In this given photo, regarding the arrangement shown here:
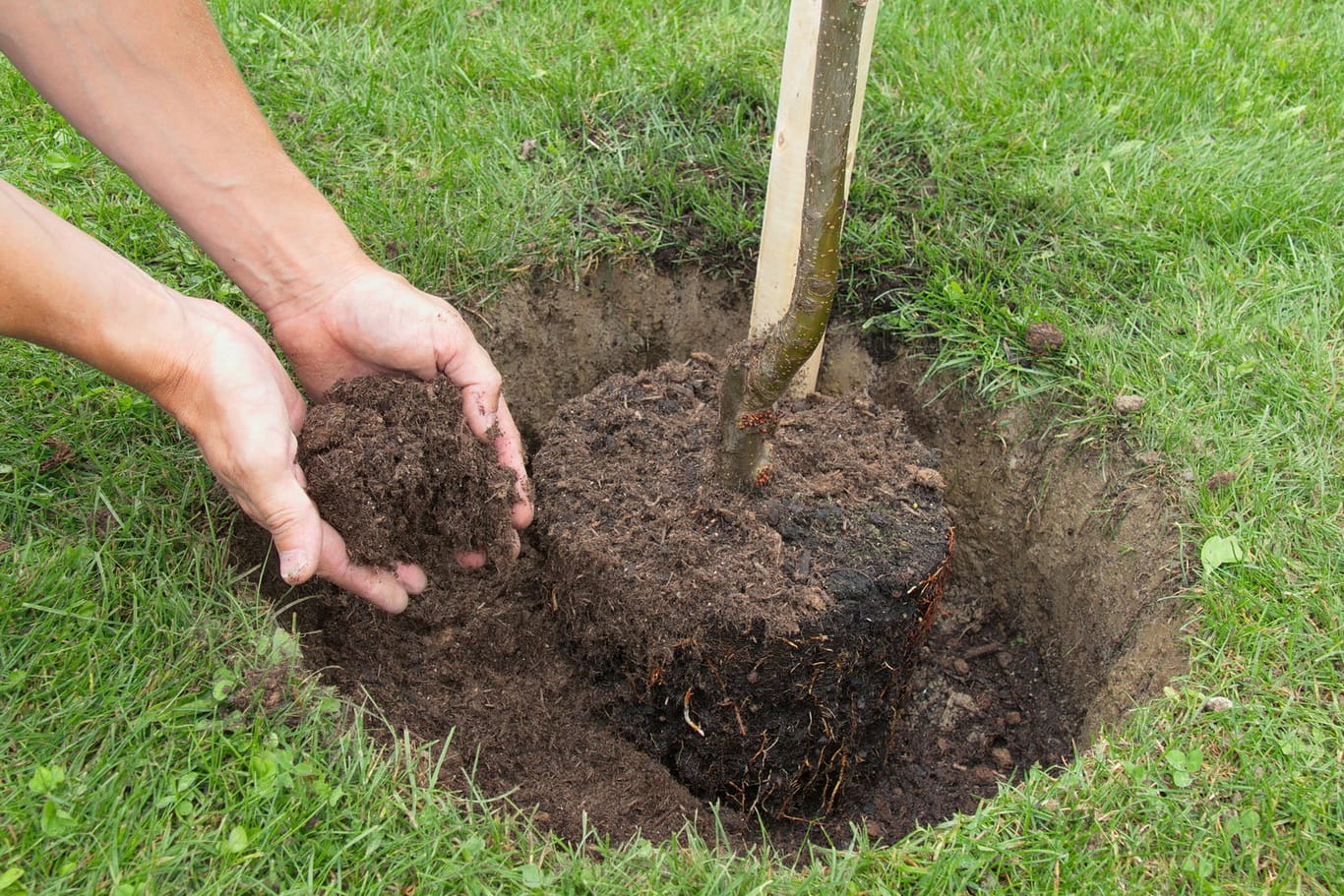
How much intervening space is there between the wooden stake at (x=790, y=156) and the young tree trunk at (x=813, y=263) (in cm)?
5

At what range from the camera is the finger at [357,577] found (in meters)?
2.08

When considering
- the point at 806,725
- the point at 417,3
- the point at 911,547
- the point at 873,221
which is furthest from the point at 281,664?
the point at 417,3

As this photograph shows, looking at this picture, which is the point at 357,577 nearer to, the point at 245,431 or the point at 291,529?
the point at 291,529

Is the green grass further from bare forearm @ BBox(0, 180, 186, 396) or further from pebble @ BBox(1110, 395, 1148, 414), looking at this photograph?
bare forearm @ BBox(0, 180, 186, 396)

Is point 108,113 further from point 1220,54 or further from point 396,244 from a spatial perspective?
point 1220,54

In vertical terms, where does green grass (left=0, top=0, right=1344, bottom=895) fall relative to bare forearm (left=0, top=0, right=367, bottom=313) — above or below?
below

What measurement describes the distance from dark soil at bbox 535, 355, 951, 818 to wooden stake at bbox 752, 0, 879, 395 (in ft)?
1.04

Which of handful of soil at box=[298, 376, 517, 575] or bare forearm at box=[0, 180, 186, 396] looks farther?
handful of soil at box=[298, 376, 517, 575]

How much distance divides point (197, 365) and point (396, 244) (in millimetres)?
934

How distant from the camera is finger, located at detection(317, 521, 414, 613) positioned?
2.08 meters

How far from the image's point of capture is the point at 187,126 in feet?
6.87

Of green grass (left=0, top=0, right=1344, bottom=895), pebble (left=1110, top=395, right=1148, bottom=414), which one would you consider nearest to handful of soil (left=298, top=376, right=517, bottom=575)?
green grass (left=0, top=0, right=1344, bottom=895)

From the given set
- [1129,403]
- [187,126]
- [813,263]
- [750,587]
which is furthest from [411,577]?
[1129,403]

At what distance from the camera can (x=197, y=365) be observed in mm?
1943
